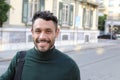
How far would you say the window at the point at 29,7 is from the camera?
28.1 meters

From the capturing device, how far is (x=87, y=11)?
144ft

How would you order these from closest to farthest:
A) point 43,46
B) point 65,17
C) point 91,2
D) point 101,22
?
point 43,46 < point 65,17 < point 91,2 < point 101,22

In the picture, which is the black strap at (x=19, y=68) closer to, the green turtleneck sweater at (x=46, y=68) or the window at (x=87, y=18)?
the green turtleneck sweater at (x=46, y=68)

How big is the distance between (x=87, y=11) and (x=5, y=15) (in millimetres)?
20379

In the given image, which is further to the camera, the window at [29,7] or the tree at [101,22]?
the tree at [101,22]

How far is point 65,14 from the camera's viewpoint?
36375mm

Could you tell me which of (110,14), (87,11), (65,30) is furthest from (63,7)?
(110,14)

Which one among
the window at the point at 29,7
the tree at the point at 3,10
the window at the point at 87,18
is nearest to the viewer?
the tree at the point at 3,10

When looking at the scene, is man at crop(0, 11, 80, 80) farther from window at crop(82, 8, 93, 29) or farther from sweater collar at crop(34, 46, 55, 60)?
window at crop(82, 8, 93, 29)

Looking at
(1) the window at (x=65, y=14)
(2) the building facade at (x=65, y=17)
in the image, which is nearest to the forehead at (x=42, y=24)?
(2) the building facade at (x=65, y=17)

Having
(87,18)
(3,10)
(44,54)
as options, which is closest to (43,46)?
(44,54)

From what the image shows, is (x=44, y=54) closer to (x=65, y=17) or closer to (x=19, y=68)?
(x=19, y=68)

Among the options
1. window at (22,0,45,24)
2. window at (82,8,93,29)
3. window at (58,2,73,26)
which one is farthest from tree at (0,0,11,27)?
window at (82,8,93,29)

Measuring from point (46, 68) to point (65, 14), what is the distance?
33.6m
